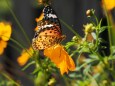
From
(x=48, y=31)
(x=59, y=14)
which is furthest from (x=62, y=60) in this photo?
(x=59, y=14)

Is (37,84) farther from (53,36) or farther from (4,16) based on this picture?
(4,16)

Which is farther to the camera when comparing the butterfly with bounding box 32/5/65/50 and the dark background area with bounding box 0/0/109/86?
the dark background area with bounding box 0/0/109/86

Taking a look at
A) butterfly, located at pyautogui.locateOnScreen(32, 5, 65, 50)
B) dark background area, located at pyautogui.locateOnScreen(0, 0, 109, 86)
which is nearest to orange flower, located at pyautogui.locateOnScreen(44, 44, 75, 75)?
butterfly, located at pyautogui.locateOnScreen(32, 5, 65, 50)

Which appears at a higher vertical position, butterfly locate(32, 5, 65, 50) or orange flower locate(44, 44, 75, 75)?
butterfly locate(32, 5, 65, 50)

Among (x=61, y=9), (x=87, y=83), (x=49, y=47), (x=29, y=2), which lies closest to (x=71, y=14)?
(x=61, y=9)

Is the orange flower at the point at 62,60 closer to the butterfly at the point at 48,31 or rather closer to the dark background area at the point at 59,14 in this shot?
the butterfly at the point at 48,31

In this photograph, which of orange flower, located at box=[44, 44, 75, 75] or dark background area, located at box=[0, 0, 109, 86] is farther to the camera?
dark background area, located at box=[0, 0, 109, 86]

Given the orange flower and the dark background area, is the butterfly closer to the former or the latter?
the orange flower

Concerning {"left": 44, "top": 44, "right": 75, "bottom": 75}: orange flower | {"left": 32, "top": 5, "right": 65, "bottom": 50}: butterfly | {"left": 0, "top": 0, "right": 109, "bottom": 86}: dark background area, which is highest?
{"left": 32, "top": 5, "right": 65, "bottom": 50}: butterfly
